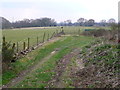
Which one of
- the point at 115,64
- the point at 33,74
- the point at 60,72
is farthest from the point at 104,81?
the point at 33,74

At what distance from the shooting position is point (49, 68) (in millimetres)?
13062

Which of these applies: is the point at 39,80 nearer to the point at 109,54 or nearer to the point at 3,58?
the point at 3,58

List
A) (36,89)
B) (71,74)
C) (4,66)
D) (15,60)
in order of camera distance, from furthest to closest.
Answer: (15,60)
(4,66)
(71,74)
(36,89)

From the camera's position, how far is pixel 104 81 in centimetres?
904

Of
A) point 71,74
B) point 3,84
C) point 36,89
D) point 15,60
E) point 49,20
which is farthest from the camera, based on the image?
point 49,20

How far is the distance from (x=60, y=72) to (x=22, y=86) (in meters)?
3.21

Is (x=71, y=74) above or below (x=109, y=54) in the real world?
below

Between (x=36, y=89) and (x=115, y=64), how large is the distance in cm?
493

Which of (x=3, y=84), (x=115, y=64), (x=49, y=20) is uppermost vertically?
(x=49, y=20)

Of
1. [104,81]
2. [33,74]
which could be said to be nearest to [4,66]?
[33,74]

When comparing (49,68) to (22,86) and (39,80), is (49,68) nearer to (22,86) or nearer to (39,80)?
(39,80)

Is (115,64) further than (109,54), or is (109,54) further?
(109,54)

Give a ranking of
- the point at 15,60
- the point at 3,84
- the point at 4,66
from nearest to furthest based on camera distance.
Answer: the point at 3,84, the point at 4,66, the point at 15,60

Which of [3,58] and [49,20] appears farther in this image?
[49,20]
